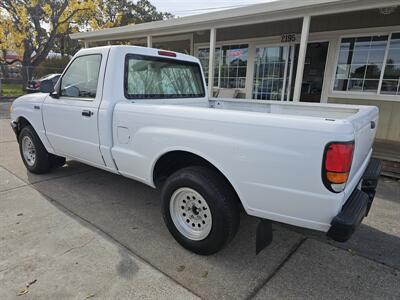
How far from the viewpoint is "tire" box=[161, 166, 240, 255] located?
7.66 ft

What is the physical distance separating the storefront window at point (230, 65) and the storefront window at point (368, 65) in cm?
316

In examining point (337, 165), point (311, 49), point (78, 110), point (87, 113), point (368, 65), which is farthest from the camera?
point (311, 49)

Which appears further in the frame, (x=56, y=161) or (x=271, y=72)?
(x=271, y=72)

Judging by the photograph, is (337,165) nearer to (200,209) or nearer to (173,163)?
(200,209)

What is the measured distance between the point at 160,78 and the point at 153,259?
2.18 metres

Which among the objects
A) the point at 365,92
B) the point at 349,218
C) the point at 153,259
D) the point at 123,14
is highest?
the point at 123,14

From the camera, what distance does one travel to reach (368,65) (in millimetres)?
7105

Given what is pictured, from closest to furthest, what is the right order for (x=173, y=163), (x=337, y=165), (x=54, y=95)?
(x=337, y=165)
(x=173, y=163)
(x=54, y=95)

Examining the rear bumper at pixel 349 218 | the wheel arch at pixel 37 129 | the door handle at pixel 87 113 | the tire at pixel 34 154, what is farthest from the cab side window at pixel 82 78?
the rear bumper at pixel 349 218

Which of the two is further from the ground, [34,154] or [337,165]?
[337,165]

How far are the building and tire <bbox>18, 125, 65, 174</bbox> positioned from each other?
16.6ft

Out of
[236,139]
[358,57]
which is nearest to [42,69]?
[358,57]

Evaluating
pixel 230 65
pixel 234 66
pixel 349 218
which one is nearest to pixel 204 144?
Answer: pixel 349 218

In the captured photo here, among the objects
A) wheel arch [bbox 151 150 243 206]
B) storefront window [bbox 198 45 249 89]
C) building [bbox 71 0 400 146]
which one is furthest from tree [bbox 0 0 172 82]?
wheel arch [bbox 151 150 243 206]
